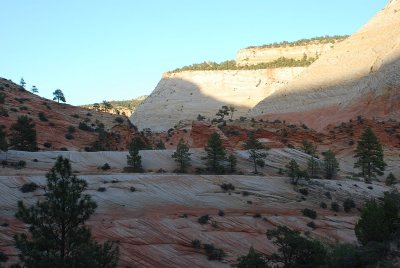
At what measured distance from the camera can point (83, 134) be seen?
201 feet

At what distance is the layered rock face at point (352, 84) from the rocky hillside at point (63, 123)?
3576cm

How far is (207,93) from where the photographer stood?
14100 centimetres

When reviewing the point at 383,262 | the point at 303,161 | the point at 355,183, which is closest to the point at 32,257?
the point at 383,262

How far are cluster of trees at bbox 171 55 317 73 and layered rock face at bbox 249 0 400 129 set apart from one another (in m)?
30.5

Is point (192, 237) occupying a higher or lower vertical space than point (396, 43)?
lower

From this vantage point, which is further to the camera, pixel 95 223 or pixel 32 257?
pixel 95 223

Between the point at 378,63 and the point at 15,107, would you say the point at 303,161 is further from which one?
the point at 378,63

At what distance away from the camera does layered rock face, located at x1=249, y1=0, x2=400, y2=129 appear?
82000 mm

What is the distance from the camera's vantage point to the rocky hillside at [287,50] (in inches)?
5901

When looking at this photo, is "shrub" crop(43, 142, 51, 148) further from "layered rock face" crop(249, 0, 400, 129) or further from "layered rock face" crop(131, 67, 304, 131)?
"layered rock face" crop(131, 67, 304, 131)

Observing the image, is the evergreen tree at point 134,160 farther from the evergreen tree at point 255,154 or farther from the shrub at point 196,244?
the shrub at point 196,244

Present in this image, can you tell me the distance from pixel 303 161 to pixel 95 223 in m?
30.9

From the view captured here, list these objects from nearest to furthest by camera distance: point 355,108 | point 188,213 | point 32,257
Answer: point 32,257
point 188,213
point 355,108

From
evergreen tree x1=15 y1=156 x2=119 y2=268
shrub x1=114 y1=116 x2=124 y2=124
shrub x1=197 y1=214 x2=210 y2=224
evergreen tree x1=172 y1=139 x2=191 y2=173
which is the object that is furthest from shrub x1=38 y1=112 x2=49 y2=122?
evergreen tree x1=15 y1=156 x2=119 y2=268
